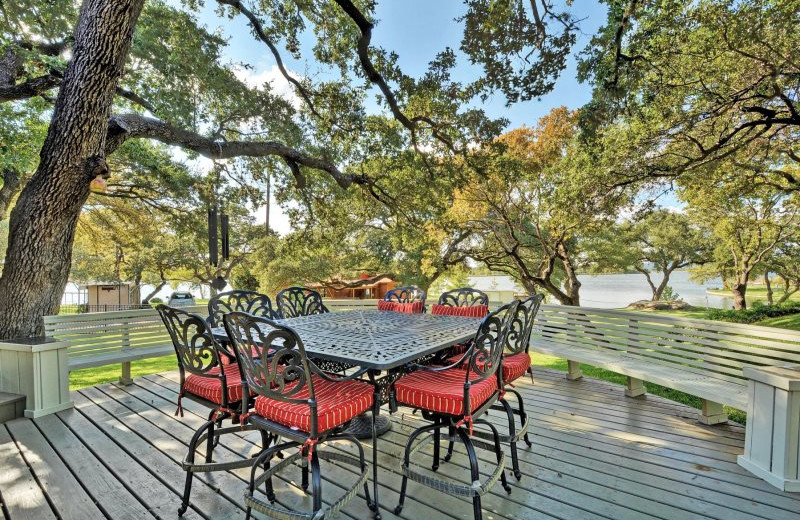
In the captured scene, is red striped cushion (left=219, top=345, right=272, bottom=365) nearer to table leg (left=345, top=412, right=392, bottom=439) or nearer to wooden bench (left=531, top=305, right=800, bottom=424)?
table leg (left=345, top=412, right=392, bottom=439)

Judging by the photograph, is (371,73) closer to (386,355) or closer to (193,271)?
(386,355)

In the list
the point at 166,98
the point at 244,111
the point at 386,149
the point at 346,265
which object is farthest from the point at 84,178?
the point at 346,265

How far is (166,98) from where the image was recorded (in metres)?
4.65

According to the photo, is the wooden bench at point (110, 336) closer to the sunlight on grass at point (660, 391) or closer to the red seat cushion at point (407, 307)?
the red seat cushion at point (407, 307)

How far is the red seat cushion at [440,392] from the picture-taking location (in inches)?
66.8

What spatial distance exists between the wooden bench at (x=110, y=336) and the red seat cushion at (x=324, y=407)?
281 centimetres

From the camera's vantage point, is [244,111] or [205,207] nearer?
[244,111]

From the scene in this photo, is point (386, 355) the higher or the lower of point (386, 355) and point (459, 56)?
the lower

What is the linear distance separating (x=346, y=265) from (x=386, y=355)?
8492 mm

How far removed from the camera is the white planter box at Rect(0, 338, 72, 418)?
2848mm

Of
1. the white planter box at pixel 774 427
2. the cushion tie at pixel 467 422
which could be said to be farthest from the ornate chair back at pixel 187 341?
the white planter box at pixel 774 427

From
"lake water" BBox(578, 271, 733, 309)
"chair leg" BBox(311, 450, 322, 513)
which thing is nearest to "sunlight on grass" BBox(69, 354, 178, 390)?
"chair leg" BBox(311, 450, 322, 513)

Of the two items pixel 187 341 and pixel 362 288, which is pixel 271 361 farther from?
pixel 362 288

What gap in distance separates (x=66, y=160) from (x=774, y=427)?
209 inches
